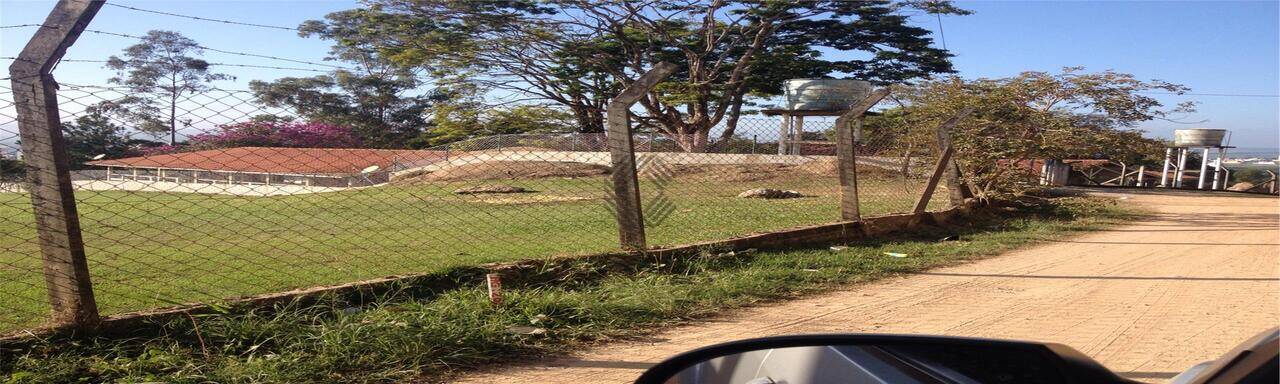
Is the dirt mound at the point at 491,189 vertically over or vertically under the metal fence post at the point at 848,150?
under

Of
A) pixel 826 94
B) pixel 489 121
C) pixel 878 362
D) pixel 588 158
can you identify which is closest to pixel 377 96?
pixel 489 121

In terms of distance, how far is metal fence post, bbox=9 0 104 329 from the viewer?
362 cm

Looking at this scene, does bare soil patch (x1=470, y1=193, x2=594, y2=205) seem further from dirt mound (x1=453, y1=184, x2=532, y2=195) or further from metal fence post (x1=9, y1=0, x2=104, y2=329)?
metal fence post (x1=9, y1=0, x2=104, y2=329)

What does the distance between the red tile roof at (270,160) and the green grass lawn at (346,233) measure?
0.26 metres

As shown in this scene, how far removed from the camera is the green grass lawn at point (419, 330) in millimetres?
3512

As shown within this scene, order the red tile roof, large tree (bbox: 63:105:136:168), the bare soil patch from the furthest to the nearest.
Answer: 1. the bare soil patch
2. the red tile roof
3. large tree (bbox: 63:105:136:168)

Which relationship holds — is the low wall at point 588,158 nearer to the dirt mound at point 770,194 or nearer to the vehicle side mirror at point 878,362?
the dirt mound at point 770,194

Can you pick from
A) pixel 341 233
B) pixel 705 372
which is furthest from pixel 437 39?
pixel 705 372

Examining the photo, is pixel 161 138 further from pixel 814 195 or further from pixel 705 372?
pixel 814 195

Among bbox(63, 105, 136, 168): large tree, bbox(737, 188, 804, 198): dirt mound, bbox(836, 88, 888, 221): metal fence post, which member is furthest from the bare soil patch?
bbox(63, 105, 136, 168): large tree

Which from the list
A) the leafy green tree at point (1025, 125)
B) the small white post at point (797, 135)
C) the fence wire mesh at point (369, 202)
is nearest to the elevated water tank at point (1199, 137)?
the leafy green tree at point (1025, 125)

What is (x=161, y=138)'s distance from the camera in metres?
4.55

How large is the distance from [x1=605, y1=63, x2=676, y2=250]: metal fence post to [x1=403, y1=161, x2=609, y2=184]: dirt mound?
6.35 feet

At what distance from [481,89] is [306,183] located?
65.5 ft
